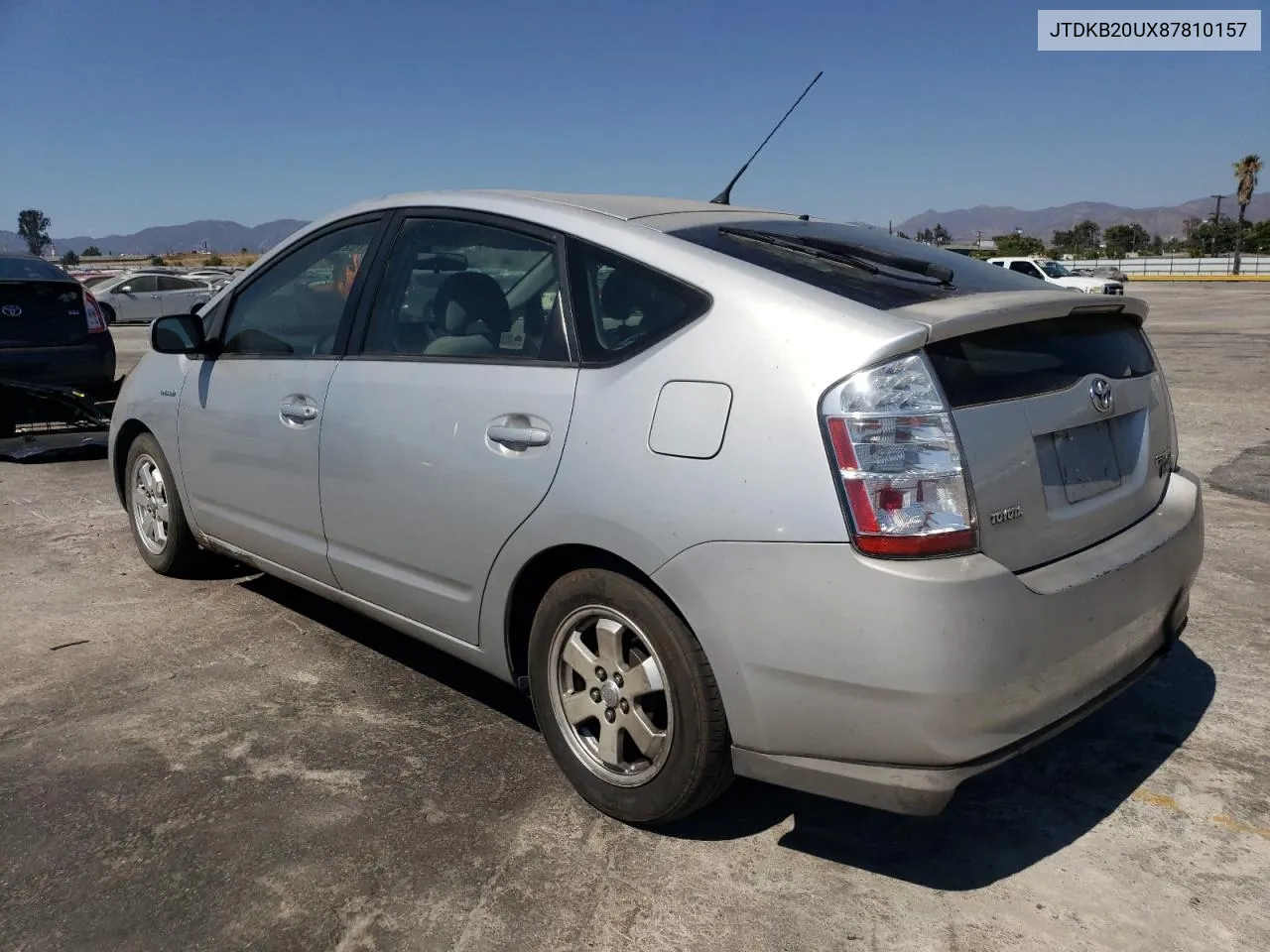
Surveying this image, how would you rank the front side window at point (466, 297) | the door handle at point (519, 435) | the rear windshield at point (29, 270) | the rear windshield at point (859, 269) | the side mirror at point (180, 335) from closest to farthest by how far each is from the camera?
the rear windshield at point (859, 269), the door handle at point (519, 435), the front side window at point (466, 297), the side mirror at point (180, 335), the rear windshield at point (29, 270)

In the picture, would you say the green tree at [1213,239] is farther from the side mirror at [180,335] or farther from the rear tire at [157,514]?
the side mirror at [180,335]

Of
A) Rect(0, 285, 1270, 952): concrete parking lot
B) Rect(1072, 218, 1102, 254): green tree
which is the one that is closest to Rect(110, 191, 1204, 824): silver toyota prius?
Rect(0, 285, 1270, 952): concrete parking lot

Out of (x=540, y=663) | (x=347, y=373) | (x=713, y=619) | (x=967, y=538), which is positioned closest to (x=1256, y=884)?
(x=967, y=538)

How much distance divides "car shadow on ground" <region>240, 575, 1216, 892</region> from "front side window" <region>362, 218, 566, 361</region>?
1.25 m

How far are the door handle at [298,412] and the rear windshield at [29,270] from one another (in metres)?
5.90

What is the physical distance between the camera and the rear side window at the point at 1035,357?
2271 millimetres

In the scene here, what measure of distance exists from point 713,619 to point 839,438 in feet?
1.67

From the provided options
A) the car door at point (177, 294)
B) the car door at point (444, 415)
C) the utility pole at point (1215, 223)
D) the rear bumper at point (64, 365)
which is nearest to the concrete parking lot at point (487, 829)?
the car door at point (444, 415)

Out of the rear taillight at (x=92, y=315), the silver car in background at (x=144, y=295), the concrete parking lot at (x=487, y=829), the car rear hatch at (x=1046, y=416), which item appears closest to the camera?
the car rear hatch at (x=1046, y=416)

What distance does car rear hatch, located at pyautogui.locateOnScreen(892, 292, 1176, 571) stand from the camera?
2.24m

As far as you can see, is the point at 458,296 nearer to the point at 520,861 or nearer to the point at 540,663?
the point at 540,663

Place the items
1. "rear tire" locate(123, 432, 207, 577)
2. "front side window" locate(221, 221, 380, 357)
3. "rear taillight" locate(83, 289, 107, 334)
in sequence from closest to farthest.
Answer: "front side window" locate(221, 221, 380, 357), "rear tire" locate(123, 432, 207, 577), "rear taillight" locate(83, 289, 107, 334)

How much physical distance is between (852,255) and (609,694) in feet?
4.55

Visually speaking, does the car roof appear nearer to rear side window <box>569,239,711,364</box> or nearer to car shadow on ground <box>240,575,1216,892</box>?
rear side window <box>569,239,711,364</box>
